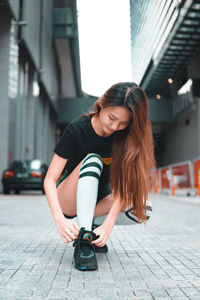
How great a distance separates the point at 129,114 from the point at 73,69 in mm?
30347

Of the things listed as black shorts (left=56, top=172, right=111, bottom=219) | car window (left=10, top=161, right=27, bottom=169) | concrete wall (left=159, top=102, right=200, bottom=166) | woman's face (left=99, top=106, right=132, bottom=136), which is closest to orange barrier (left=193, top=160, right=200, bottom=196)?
car window (left=10, top=161, right=27, bottom=169)

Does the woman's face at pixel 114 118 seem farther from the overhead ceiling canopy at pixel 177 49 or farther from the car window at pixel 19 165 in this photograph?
the overhead ceiling canopy at pixel 177 49

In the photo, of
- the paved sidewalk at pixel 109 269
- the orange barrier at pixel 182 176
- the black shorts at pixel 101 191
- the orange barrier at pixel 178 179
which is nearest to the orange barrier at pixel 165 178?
the orange barrier at pixel 178 179

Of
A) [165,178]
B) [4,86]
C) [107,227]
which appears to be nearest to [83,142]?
[107,227]

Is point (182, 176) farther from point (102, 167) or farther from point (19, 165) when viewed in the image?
point (102, 167)

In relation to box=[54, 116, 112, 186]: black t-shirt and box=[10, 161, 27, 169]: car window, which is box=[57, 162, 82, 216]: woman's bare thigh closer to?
box=[54, 116, 112, 186]: black t-shirt

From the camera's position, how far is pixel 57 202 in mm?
2438

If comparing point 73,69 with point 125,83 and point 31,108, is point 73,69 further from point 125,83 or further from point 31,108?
point 125,83

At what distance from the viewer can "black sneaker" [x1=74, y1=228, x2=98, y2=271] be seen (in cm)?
230

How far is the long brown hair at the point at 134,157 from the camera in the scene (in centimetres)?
246

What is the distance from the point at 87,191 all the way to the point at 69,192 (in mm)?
260

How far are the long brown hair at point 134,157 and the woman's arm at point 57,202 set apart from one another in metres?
0.38

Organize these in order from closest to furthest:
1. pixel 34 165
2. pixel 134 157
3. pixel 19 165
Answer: pixel 134 157 < pixel 19 165 < pixel 34 165

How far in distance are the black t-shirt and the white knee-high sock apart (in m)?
0.18
